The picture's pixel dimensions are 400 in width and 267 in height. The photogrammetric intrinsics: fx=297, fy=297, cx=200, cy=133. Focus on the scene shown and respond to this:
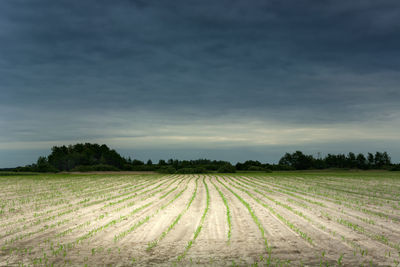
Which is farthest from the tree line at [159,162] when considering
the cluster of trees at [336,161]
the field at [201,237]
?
the field at [201,237]

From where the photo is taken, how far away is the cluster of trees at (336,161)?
152 meters

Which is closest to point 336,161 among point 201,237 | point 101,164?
point 101,164

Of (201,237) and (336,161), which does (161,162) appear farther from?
(201,237)

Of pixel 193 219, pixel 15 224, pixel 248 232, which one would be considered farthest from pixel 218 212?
pixel 15 224

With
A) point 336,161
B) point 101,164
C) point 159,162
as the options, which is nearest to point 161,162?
point 159,162

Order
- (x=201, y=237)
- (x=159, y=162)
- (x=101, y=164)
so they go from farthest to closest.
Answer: (x=159, y=162)
(x=101, y=164)
(x=201, y=237)

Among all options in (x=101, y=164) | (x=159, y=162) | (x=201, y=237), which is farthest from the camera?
(x=159, y=162)

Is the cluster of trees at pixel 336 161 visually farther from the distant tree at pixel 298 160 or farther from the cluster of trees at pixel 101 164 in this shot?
the cluster of trees at pixel 101 164

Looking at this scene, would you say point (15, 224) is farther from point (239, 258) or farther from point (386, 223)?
point (386, 223)

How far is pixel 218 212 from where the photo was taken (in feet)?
53.4

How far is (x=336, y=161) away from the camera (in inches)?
6737

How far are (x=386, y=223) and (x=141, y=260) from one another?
11369 millimetres

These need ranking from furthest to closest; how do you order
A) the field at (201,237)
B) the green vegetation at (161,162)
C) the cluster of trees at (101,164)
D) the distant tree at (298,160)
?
the distant tree at (298,160) < the green vegetation at (161,162) < the cluster of trees at (101,164) < the field at (201,237)

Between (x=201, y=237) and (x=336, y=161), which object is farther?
(x=336, y=161)
